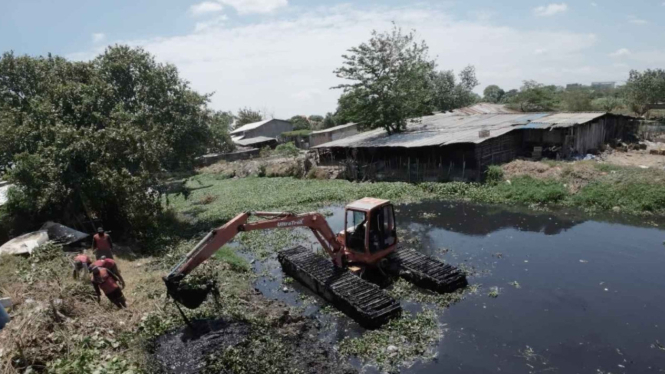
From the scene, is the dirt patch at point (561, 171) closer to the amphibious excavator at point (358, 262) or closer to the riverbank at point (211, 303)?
the riverbank at point (211, 303)

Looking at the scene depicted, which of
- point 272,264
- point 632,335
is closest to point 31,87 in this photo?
point 272,264

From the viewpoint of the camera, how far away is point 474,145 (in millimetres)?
25922

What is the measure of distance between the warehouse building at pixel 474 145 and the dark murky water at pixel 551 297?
8.75 metres

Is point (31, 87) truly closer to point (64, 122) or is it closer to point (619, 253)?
point (64, 122)

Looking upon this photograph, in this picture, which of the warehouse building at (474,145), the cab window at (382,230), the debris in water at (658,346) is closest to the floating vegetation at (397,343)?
the cab window at (382,230)

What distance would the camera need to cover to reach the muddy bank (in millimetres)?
8016

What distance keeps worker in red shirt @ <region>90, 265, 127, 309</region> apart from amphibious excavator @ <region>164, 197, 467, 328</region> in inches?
87.6

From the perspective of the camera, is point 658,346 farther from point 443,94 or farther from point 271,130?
point 271,130

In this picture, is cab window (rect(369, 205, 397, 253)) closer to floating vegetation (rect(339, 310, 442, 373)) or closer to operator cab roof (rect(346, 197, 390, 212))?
operator cab roof (rect(346, 197, 390, 212))

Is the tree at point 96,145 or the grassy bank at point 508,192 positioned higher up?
the tree at point 96,145

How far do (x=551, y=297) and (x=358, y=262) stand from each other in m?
5.19

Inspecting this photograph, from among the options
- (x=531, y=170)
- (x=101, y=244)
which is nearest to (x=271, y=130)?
(x=531, y=170)

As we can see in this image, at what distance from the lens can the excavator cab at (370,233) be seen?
37.4 feet

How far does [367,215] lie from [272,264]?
16.4ft
